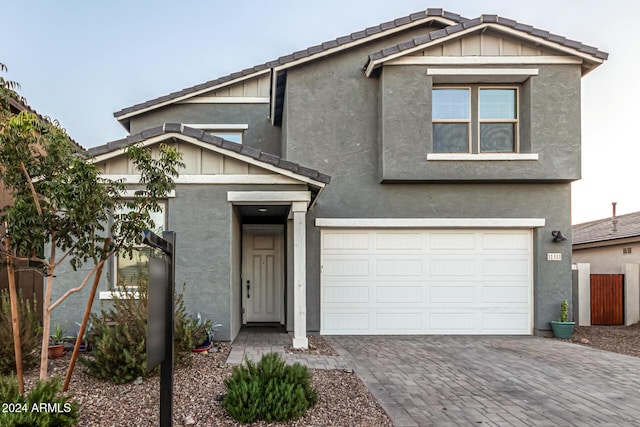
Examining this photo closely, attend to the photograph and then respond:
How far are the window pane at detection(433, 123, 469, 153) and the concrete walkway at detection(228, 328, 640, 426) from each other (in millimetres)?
4177

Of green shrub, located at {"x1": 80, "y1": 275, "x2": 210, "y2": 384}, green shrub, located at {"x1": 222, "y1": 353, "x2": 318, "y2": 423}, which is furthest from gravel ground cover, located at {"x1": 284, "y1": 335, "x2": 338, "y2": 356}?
green shrub, located at {"x1": 222, "y1": 353, "x2": 318, "y2": 423}

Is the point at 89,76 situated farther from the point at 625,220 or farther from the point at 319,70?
the point at 625,220

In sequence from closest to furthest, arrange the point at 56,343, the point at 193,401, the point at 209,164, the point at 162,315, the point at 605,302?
the point at 162,315
the point at 193,401
the point at 56,343
the point at 209,164
the point at 605,302

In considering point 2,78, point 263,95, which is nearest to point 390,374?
point 2,78

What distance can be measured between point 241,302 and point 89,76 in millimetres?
20956

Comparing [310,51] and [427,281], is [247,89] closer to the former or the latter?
[310,51]

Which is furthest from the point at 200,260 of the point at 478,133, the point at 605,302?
the point at 605,302

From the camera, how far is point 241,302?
10609 mm

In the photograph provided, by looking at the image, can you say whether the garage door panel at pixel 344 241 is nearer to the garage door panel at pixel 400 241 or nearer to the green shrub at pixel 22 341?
the garage door panel at pixel 400 241

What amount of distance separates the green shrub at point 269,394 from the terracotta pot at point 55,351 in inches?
146

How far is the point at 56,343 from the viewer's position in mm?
7023

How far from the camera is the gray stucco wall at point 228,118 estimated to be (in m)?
12.8

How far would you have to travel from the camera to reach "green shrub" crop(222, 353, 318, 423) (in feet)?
14.1

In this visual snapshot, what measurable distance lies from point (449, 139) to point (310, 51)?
3.71m
